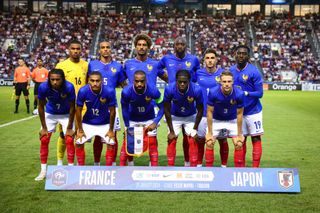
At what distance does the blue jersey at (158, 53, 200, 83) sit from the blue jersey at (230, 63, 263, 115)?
80cm

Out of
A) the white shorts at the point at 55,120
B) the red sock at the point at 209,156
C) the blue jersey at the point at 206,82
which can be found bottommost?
the red sock at the point at 209,156

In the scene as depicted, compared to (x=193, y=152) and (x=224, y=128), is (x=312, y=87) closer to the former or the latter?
(x=224, y=128)

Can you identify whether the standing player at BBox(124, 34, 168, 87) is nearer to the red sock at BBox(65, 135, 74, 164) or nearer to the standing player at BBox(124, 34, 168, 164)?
the standing player at BBox(124, 34, 168, 164)

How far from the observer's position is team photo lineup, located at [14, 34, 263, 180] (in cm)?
652

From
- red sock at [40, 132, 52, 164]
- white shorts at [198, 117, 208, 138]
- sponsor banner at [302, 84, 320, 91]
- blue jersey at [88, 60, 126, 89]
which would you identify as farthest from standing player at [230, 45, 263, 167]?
sponsor banner at [302, 84, 320, 91]

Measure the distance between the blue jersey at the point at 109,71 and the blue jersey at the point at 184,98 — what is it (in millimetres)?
1131

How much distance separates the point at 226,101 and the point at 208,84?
2.40ft

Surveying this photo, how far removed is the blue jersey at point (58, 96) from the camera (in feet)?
21.3

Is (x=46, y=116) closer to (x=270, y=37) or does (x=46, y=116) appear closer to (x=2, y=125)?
(x=2, y=125)

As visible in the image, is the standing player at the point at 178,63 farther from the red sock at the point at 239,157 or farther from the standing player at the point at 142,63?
the red sock at the point at 239,157

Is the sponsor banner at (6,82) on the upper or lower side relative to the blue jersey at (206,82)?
lower

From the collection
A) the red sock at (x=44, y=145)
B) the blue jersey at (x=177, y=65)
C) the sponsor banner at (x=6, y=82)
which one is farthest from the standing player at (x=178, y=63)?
the sponsor banner at (x=6, y=82)

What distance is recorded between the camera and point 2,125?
13227 millimetres

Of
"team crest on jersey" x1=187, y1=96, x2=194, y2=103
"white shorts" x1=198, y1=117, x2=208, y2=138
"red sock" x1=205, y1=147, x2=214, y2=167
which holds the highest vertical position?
"team crest on jersey" x1=187, y1=96, x2=194, y2=103
